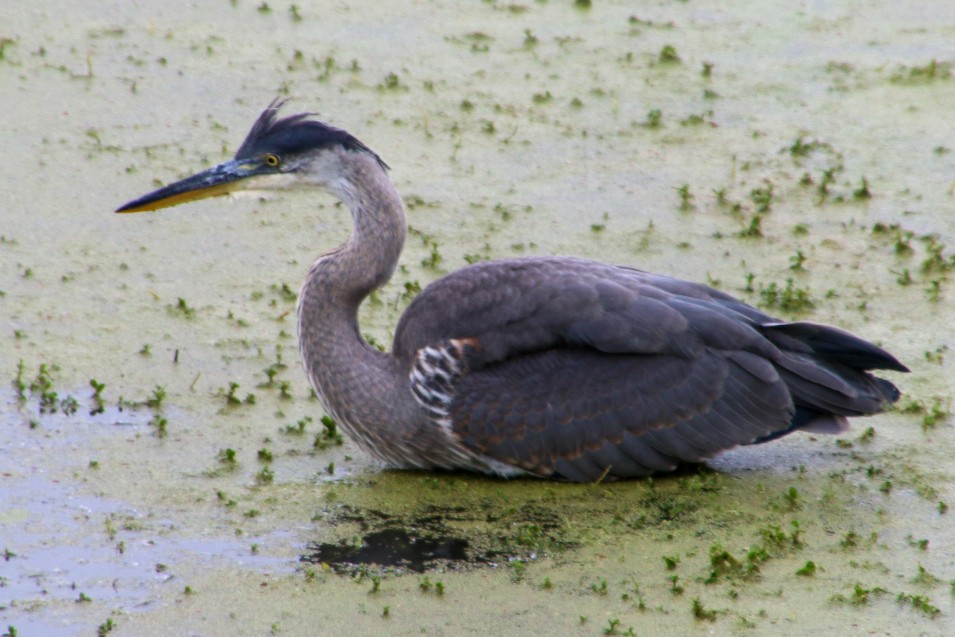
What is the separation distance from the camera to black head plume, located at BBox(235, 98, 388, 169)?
6.58 m

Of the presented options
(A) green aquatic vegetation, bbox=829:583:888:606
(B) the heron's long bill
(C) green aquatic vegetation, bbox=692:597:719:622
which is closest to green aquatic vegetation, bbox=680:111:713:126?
(B) the heron's long bill

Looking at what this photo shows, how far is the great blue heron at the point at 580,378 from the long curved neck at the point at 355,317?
10mm

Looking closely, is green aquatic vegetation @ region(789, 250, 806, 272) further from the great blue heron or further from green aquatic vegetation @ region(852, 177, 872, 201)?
the great blue heron

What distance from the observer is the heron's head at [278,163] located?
659cm

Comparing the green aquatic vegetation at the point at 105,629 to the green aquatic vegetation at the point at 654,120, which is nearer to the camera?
the green aquatic vegetation at the point at 105,629

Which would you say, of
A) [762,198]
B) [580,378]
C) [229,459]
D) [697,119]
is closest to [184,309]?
[229,459]

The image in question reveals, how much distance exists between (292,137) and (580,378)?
1.71 metres

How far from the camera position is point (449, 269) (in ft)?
26.7

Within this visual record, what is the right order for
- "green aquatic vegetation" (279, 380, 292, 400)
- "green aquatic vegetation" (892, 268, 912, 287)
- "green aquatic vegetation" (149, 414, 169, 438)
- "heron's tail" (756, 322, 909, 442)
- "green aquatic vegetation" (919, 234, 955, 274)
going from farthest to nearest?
1. "green aquatic vegetation" (919, 234, 955, 274)
2. "green aquatic vegetation" (892, 268, 912, 287)
3. "green aquatic vegetation" (279, 380, 292, 400)
4. "green aquatic vegetation" (149, 414, 169, 438)
5. "heron's tail" (756, 322, 909, 442)

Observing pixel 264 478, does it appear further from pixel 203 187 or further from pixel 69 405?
pixel 203 187

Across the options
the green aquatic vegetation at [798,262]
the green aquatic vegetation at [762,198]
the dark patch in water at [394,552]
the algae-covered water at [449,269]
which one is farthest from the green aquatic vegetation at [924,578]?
the green aquatic vegetation at [762,198]

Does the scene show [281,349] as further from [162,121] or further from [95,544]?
[162,121]

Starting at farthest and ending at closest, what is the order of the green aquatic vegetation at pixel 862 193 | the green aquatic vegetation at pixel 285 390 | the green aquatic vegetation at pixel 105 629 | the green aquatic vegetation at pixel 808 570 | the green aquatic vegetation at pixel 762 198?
the green aquatic vegetation at pixel 862 193 < the green aquatic vegetation at pixel 762 198 < the green aquatic vegetation at pixel 285 390 < the green aquatic vegetation at pixel 808 570 < the green aquatic vegetation at pixel 105 629

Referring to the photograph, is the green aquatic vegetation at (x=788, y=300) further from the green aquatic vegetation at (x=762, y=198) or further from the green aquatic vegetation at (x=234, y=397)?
the green aquatic vegetation at (x=234, y=397)
